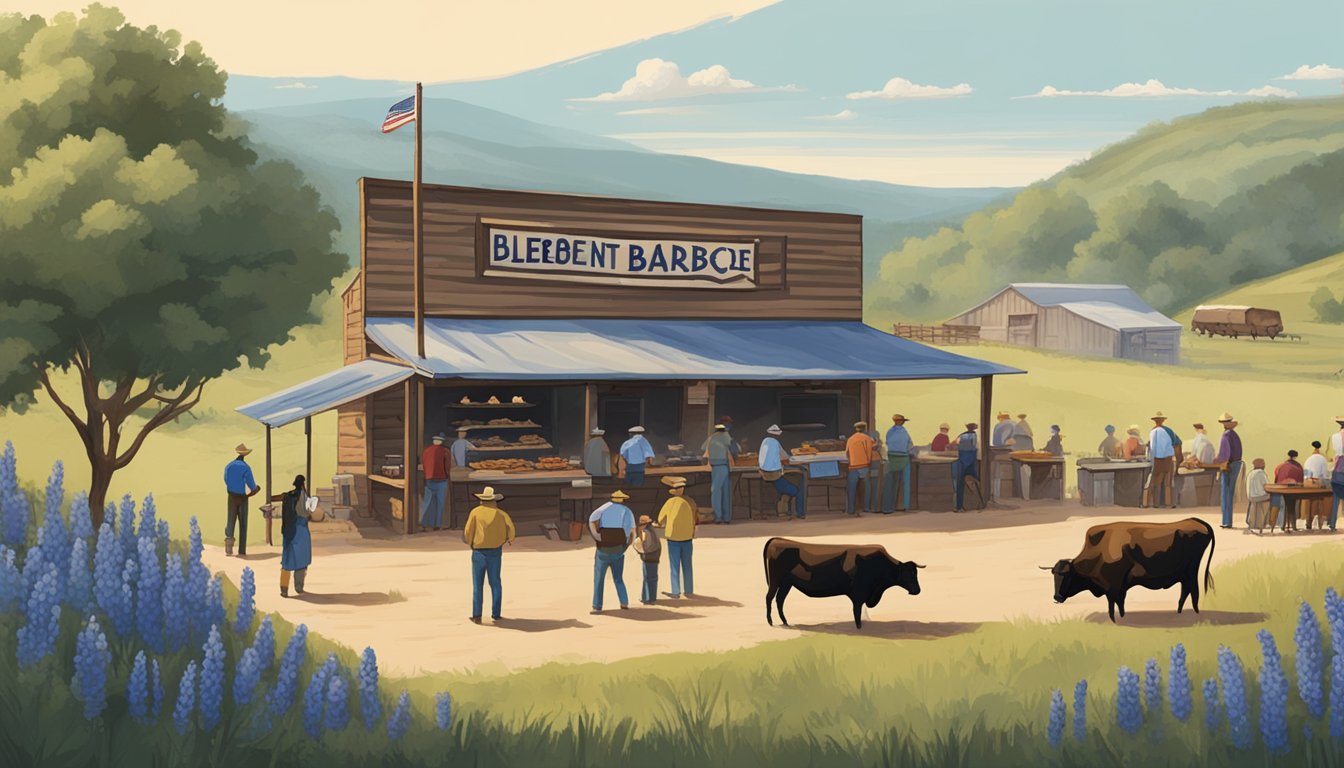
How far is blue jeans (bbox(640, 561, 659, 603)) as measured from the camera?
15.3 meters

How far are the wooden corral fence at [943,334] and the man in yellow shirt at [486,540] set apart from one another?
53.1 m

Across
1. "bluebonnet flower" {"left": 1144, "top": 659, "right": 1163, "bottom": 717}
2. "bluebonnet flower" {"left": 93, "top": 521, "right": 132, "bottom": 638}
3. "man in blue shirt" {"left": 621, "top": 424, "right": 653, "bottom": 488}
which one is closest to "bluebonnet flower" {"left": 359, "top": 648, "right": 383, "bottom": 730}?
"bluebonnet flower" {"left": 93, "top": 521, "right": 132, "bottom": 638}

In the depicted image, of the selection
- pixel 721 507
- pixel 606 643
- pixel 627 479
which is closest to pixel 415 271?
pixel 627 479

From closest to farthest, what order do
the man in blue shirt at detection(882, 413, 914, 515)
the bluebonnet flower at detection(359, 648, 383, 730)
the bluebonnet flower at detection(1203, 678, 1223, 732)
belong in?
the bluebonnet flower at detection(359, 648, 383, 730) < the bluebonnet flower at detection(1203, 678, 1223, 732) < the man in blue shirt at detection(882, 413, 914, 515)

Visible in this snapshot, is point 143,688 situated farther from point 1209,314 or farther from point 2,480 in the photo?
point 1209,314

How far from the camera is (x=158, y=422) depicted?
84.4 feet

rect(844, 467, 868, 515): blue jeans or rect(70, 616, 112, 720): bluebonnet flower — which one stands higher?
rect(70, 616, 112, 720): bluebonnet flower

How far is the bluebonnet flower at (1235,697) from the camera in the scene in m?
7.75

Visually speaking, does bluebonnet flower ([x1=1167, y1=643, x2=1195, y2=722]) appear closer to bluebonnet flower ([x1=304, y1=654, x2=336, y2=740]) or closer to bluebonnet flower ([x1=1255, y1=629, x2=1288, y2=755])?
bluebonnet flower ([x1=1255, y1=629, x2=1288, y2=755])

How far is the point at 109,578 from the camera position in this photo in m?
7.63

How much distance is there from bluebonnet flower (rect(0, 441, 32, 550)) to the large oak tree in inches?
530

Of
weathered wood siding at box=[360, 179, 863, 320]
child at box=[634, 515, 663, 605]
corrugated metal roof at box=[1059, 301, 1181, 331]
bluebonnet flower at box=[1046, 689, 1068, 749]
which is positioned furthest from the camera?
corrugated metal roof at box=[1059, 301, 1181, 331]

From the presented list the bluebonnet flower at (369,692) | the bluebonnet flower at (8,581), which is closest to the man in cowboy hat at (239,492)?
the bluebonnet flower at (8,581)

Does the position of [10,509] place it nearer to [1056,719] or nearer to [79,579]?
[79,579]
